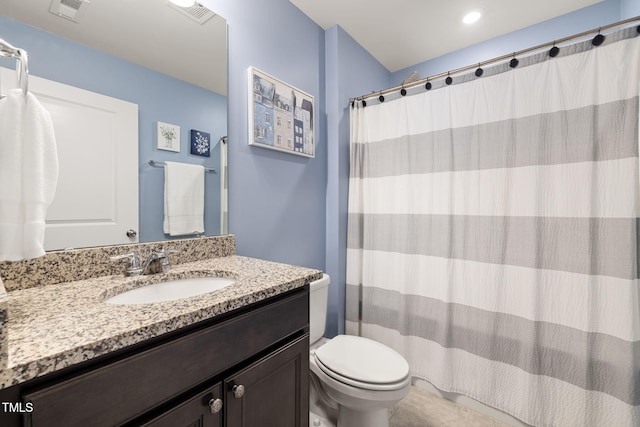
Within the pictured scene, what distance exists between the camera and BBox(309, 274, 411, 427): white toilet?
1128mm

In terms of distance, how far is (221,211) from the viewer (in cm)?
131

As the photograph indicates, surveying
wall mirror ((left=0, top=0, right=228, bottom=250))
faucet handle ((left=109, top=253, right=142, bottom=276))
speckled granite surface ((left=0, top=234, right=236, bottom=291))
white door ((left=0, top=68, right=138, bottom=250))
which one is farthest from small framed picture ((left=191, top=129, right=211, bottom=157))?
faucet handle ((left=109, top=253, right=142, bottom=276))

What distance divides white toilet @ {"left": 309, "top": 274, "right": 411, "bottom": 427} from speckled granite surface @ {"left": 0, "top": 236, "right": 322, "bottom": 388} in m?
0.56

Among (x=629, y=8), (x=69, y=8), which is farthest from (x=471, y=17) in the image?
(x=69, y=8)

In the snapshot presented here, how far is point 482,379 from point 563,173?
1199mm

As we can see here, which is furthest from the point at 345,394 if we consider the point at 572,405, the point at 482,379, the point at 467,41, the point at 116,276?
the point at 467,41

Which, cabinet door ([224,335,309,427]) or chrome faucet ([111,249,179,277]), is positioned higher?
chrome faucet ([111,249,179,277])

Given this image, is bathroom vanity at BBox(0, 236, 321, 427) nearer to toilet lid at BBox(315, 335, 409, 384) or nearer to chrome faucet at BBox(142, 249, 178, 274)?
chrome faucet at BBox(142, 249, 178, 274)

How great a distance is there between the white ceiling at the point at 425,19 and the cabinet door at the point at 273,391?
A: 1.96 metres

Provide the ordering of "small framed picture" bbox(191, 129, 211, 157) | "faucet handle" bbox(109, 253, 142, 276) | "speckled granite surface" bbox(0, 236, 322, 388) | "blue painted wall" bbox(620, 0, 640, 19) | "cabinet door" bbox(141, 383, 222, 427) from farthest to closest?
1. "blue painted wall" bbox(620, 0, 640, 19)
2. "small framed picture" bbox(191, 129, 211, 157)
3. "faucet handle" bbox(109, 253, 142, 276)
4. "cabinet door" bbox(141, 383, 222, 427)
5. "speckled granite surface" bbox(0, 236, 322, 388)

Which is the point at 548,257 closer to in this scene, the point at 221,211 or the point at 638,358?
the point at 638,358

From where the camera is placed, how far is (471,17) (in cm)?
181

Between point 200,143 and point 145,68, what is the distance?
34 centimetres

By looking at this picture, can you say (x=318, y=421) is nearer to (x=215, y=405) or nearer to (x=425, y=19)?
(x=215, y=405)
